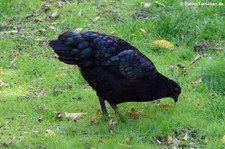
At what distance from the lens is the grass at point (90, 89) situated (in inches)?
242

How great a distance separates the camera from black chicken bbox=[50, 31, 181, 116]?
20.3 ft

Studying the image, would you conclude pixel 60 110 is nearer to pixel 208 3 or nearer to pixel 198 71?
pixel 198 71

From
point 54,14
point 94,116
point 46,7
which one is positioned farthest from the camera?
point 46,7

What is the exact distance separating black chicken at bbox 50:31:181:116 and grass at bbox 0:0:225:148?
1.22 ft

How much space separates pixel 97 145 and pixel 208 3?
4086 mm

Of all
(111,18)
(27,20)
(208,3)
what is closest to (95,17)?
(111,18)

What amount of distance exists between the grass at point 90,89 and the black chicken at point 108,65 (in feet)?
1.22

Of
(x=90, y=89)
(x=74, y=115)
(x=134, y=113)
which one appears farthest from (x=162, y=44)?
(x=74, y=115)

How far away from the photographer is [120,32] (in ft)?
27.9

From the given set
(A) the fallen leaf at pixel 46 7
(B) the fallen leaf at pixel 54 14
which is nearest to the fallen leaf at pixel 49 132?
(B) the fallen leaf at pixel 54 14

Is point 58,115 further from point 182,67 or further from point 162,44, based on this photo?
point 162,44

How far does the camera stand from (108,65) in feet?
20.4

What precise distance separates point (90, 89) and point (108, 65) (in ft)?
3.49

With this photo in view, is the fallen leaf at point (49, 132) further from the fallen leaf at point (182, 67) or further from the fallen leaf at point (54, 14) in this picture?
the fallen leaf at point (54, 14)
